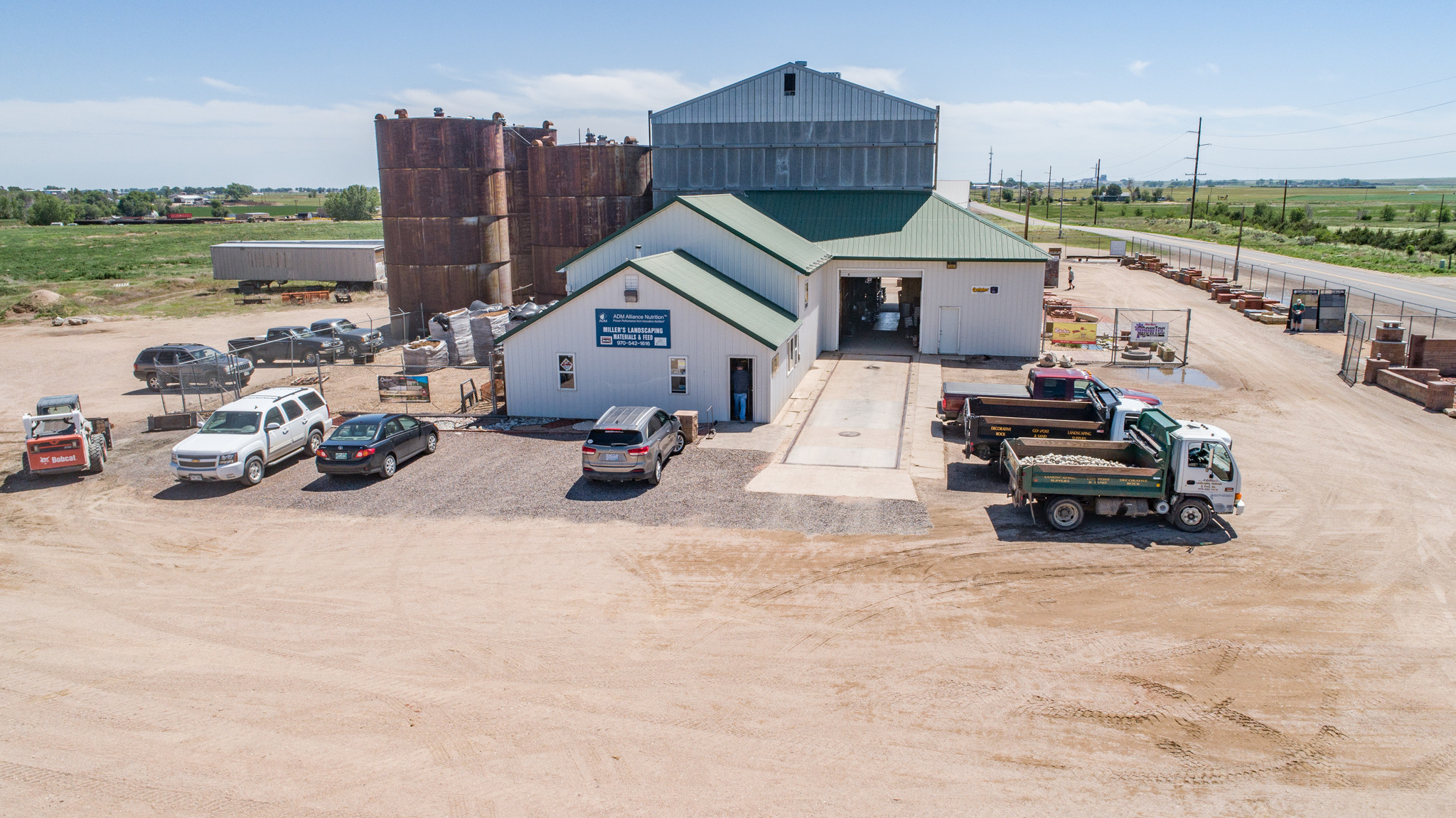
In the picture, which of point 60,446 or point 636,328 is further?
point 636,328

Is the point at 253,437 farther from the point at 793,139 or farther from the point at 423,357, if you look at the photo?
the point at 793,139

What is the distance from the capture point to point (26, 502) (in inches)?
821

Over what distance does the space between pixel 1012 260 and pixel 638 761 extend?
29.7 metres

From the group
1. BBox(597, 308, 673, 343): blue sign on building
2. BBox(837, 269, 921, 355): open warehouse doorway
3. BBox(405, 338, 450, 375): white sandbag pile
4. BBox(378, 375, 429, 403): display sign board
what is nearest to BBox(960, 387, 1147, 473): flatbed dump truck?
BBox(597, 308, 673, 343): blue sign on building

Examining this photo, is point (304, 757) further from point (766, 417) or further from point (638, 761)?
point (766, 417)

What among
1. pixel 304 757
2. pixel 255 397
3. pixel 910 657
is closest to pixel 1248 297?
pixel 910 657

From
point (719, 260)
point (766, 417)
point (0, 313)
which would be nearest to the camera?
point (766, 417)

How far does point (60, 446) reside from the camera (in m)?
22.1

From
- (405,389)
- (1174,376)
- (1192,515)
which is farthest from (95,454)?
(1174,376)

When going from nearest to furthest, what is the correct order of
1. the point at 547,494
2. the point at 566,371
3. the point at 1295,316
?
the point at 547,494 → the point at 566,371 → the point at 1295,316

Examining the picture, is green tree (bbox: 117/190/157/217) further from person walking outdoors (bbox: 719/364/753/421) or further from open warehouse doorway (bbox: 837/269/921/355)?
person walking outdoors (bbox: 719/364/753/421)

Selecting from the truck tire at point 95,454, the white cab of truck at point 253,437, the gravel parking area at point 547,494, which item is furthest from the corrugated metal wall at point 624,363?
the truck tire at point 95,454

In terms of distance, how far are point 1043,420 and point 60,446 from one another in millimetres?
24636

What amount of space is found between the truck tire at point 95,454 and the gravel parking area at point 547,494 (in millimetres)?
571
